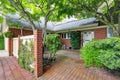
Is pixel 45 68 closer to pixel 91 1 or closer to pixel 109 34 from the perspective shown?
pixel 91 1

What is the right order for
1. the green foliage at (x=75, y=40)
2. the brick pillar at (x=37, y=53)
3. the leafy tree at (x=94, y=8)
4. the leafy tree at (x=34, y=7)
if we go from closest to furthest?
the brick pillar at (x=37, y=53) → the leafy tree at (x=94, y=8) → the leafy tree at (x=34, y=7) → the green foliage at (x=75, y=40)

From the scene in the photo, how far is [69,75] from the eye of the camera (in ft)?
21.2

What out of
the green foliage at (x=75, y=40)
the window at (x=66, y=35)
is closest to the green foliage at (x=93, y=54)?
the green foliage at (x=75, y=40)

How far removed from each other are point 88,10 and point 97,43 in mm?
3444

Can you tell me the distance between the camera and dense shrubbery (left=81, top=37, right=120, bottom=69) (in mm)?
5656

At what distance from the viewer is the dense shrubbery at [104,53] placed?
223 inches

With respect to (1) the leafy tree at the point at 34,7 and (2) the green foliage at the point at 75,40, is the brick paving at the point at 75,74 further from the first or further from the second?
(2) the green foliage at the point at 75,40

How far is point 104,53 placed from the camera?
20.2 feet

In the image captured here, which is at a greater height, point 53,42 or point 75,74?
point 53,42

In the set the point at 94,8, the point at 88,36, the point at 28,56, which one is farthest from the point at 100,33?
the point at 28,56

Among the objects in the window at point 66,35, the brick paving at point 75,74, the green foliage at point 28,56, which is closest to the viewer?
the brick paving at point 75,74

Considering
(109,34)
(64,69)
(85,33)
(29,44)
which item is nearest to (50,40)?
(29,44)

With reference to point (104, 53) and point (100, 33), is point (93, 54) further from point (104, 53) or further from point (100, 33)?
point (100, 33)

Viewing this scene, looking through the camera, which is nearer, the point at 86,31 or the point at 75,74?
the point at 75,74
